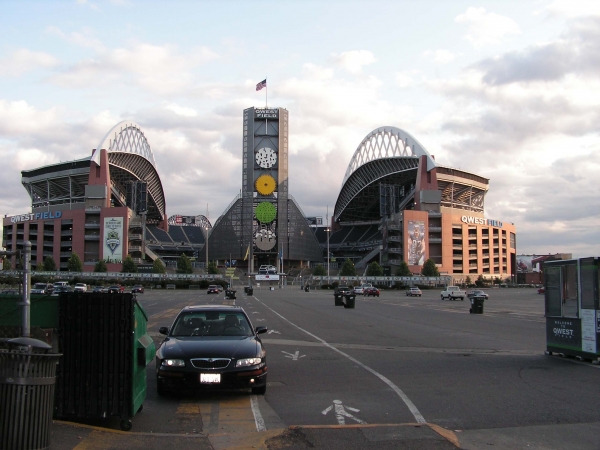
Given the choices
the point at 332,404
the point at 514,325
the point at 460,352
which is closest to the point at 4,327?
the point at 332,404

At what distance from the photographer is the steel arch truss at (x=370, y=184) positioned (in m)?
125

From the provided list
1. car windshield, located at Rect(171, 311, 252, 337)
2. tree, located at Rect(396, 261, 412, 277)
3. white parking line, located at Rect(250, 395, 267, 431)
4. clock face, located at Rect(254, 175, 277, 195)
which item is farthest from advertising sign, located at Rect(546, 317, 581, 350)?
clock face, located at Rect(254, 175, 277, 195)

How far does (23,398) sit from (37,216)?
390 ft

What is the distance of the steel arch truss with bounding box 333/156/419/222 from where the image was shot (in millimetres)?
124731

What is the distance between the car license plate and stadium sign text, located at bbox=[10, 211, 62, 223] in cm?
11147

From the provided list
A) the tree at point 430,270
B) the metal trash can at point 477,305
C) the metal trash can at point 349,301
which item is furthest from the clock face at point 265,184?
the metal trash can at point 477,305

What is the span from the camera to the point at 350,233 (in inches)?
6058

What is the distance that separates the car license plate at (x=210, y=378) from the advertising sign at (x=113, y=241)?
4078 inches

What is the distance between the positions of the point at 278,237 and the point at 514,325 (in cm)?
10548

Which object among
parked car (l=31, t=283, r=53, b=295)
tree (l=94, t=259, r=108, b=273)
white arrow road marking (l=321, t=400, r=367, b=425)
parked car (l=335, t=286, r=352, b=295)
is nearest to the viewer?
white arrow road marking (l=321, t=400, r=367, b=425)

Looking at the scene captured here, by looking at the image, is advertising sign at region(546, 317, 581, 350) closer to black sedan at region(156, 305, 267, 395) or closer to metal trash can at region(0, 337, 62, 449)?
black sedan at region(156, 305, 267, 395)

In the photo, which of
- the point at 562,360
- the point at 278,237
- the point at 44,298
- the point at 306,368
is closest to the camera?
the point at 44,298

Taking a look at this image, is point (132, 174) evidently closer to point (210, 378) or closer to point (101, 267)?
point (101, 267)

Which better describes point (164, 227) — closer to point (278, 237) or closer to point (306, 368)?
point (278, 237)
